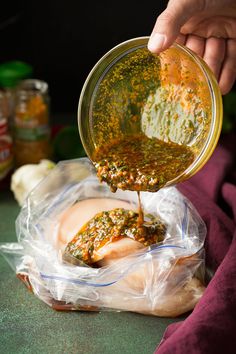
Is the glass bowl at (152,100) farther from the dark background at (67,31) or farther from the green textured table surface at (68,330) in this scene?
the dark background at (67,31)

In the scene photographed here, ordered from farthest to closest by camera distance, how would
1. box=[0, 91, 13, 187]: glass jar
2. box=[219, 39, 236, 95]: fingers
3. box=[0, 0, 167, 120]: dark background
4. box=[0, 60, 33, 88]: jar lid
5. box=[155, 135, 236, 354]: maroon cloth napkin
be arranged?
box=[0, 0, 167, 120]: dark background
box=[0, 60, 33, 88]: jar lid
box=[0, 91, 13, 187]: glass jar
box=[219, 39, 236, 95]: fingers
box=[155, 135, 236, 354]: maroon cloth napkin

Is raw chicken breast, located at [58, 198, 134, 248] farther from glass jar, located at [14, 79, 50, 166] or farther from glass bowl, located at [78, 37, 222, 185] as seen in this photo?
glass jar, located at [14, 79, 50, 166]

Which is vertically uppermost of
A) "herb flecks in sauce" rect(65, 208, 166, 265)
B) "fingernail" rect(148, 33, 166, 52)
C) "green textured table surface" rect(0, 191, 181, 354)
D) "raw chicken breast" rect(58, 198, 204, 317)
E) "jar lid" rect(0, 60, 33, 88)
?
"fingernail" rect(148, 33, 166, 52)

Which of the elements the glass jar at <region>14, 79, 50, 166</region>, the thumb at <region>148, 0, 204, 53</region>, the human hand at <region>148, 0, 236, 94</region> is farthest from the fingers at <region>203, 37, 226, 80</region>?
the glass jar at <region>14, 79, 50, 166</region>

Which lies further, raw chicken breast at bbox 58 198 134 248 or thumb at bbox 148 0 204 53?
raw chicken breast at bbox 58 198 134 248

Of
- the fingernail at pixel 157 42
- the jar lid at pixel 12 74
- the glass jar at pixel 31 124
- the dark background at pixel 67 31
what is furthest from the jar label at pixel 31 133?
the fingernail at pixel 157 42

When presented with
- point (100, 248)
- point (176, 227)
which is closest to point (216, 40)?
point (176, 227)

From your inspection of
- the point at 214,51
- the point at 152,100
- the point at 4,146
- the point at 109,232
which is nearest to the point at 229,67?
the point at 214,51
